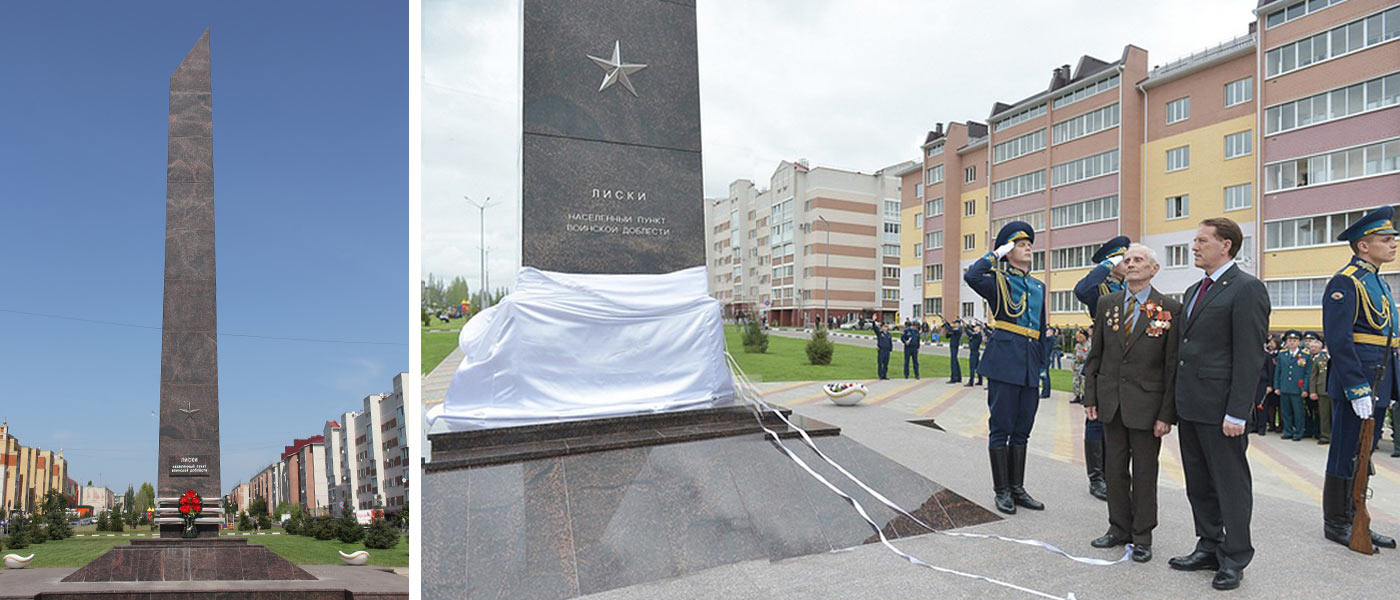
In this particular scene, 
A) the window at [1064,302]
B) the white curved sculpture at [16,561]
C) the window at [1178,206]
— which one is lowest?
the white curved sculpture at [16,561]

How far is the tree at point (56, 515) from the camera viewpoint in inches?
319

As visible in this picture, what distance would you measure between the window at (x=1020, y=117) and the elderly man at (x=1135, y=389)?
34.8 metres

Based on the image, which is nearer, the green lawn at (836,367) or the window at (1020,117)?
the green lawn at (836,367)

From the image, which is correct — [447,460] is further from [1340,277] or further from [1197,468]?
[1340,277]

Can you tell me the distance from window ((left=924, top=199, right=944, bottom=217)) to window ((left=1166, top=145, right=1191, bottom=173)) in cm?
1307

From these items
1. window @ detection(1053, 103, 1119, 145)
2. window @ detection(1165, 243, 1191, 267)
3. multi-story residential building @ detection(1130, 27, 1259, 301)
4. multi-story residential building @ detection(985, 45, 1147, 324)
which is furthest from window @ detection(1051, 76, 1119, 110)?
window @ detection(1165, 243, 1191, 267)

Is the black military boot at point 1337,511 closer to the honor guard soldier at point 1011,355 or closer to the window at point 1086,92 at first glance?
the honor guard soldier at point 1011,355

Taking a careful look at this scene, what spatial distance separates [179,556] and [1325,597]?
9.18 metres

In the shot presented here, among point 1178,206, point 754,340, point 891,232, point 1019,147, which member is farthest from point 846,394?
point 891,232

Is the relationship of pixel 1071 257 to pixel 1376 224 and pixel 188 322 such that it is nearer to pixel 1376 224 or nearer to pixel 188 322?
pixel 1376 224

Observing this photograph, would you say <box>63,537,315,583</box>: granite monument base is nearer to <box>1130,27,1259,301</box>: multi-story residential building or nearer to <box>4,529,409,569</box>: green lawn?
<box>4,529,409,569</box>: green lawn

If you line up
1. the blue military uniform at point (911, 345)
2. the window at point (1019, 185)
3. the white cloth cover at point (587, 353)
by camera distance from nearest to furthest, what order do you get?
1. the white cloth cover at point (587, 353)
2. the blue military uniform at point (911, 345)
3. the window at point (1019, 185)

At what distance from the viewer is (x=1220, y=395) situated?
11.4ft

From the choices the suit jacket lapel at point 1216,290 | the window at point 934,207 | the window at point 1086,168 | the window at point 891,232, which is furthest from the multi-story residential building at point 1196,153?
the window at point 891,232
